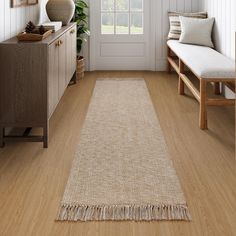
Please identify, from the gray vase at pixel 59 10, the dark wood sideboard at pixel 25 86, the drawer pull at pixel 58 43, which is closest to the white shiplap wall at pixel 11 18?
the dark wood sideboard at pixel 25 86

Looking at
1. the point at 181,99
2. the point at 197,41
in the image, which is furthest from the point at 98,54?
the point at 181,99

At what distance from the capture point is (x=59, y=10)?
5.42 meters

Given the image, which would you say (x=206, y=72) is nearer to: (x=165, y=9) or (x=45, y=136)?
(x=45, y=136)

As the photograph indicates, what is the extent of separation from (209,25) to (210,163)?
3.21 meters

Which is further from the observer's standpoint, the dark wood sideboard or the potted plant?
the potted plant

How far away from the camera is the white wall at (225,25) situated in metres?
4.86

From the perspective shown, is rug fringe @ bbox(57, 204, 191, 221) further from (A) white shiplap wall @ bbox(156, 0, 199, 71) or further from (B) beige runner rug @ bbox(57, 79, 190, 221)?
(A) white shiplap wall @ bbox(156, 0, 199, 71)

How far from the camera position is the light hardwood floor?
88.0 inches

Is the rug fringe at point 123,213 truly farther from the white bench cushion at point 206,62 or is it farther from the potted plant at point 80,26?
the potted plant at point 80,26

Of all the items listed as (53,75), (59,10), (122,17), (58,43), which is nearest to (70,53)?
(59,10)

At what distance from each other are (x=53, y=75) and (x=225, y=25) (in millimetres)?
2394

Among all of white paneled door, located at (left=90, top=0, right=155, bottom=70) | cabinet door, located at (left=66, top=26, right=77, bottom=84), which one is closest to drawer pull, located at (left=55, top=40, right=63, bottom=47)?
cabinet door, located at (left=66, top=26, right=77, bottom=84)

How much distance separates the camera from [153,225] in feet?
7.43

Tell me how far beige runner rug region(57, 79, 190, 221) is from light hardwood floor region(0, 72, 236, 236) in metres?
0.06
